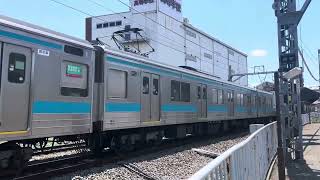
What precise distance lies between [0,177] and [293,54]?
1513 centimetres

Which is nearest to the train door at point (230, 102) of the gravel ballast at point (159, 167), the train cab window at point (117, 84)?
the gravel ballast at point (159, 167)

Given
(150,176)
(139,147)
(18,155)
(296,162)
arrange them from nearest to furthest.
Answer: (18,155) < (150,176) < (296,162) < (139,147)

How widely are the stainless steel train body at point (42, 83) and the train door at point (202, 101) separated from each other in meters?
8.71

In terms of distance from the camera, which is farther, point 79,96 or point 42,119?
point 79,96

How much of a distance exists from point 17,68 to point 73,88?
188 centimetres

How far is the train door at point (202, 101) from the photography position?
747 inches

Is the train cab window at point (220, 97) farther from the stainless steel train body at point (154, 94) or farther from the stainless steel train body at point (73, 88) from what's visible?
the stainless steel train body at point (73, 88)

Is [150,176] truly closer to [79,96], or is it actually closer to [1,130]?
[79,96]

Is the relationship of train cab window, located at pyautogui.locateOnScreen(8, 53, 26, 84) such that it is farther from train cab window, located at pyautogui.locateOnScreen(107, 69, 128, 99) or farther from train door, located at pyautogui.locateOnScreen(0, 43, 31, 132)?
train cab window, located at pyautogui.locateOnScreen(107, 69, 128, 99)

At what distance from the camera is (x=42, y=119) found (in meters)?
9.23

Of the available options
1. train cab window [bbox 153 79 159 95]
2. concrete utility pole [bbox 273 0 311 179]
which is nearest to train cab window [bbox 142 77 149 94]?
train cab window [bbox 153 79 159 95]

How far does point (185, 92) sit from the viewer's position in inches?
688

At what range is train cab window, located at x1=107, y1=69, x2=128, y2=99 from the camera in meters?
11.9

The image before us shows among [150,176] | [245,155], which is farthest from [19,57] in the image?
→ [245,155]
